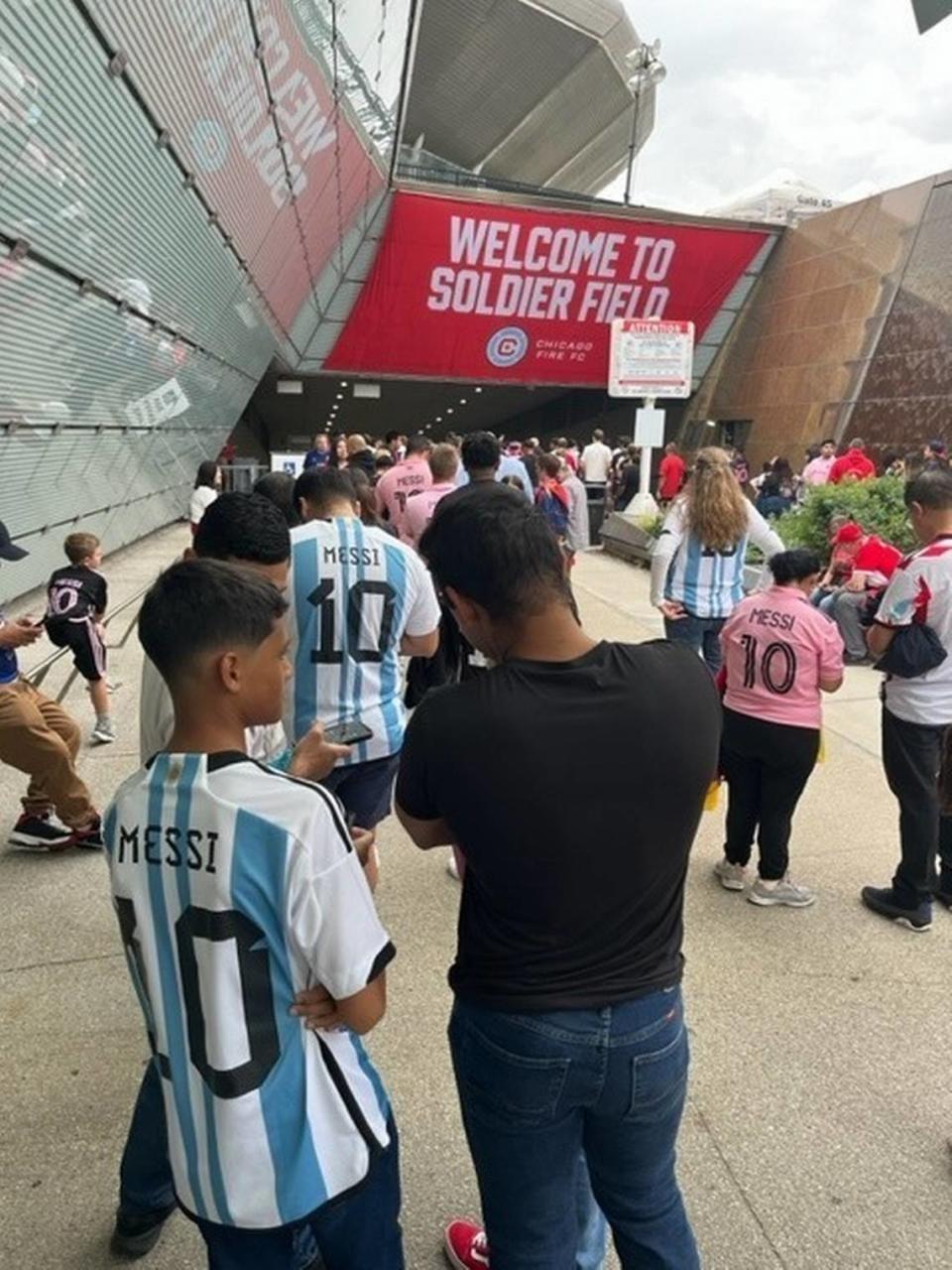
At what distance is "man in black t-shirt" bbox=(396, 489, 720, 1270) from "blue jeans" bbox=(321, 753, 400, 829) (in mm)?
1373

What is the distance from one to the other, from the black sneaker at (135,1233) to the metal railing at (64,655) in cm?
272

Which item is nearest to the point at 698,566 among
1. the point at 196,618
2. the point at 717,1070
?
the point at 717,1070

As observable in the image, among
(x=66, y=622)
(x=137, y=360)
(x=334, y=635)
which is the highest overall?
(x=137, y=360)

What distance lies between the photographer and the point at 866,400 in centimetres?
2027

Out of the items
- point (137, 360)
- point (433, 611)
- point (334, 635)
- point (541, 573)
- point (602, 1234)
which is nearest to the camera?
point (541, 573)

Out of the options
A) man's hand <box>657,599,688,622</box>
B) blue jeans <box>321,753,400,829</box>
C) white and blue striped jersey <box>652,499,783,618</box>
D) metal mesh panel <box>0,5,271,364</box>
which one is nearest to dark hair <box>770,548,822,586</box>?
white and blue striped jersey <box>652,499,783,618</box>

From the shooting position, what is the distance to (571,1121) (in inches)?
57.3

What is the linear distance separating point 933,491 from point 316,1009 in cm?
293

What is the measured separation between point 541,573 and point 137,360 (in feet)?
34.7

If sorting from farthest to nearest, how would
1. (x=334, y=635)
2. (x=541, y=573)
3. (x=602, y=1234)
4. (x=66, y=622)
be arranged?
(x=66, y=622) → (x=334, y=635) → (x=602, y=1234) → (x=541, y=573)

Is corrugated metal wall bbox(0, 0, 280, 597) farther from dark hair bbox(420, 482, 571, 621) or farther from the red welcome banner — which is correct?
the red welcome banner

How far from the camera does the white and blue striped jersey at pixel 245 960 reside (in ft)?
4.16

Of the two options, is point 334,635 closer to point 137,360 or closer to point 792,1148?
point 792,1148

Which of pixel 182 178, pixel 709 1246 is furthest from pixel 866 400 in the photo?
pixel 709 1246
